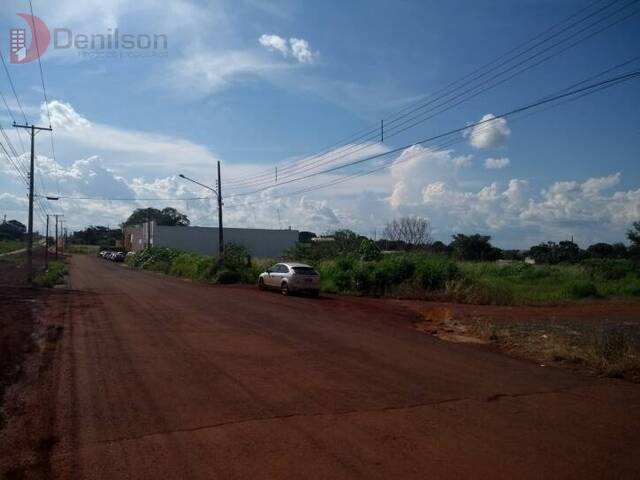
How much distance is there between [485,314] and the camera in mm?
21078

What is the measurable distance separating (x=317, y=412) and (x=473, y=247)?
69.4 meters

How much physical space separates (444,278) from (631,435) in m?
23.0

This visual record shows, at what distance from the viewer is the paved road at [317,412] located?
5.52m

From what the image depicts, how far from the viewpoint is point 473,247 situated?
73688mm

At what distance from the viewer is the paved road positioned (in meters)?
5.52

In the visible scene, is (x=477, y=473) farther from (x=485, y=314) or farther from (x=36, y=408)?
(x=485, y=314)

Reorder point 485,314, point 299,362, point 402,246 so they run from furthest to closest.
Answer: point 402,246, point 485,314, point 299,362

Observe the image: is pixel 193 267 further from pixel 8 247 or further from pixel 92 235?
pixel 92 235

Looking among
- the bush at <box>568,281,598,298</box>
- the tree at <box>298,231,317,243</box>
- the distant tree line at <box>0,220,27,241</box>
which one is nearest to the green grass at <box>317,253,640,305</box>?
the bush at <box>568,281,598,298</box>

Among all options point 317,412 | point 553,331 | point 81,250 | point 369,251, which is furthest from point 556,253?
point 81,250

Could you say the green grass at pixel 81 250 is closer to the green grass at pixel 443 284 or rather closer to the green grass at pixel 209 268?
the green grass at pixel 209 268

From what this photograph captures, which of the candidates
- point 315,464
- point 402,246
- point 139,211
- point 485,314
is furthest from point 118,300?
point 139,211

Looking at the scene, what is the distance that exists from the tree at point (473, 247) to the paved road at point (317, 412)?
61.3 metres

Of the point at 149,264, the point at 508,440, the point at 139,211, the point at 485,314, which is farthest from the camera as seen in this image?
the point at 139,211
